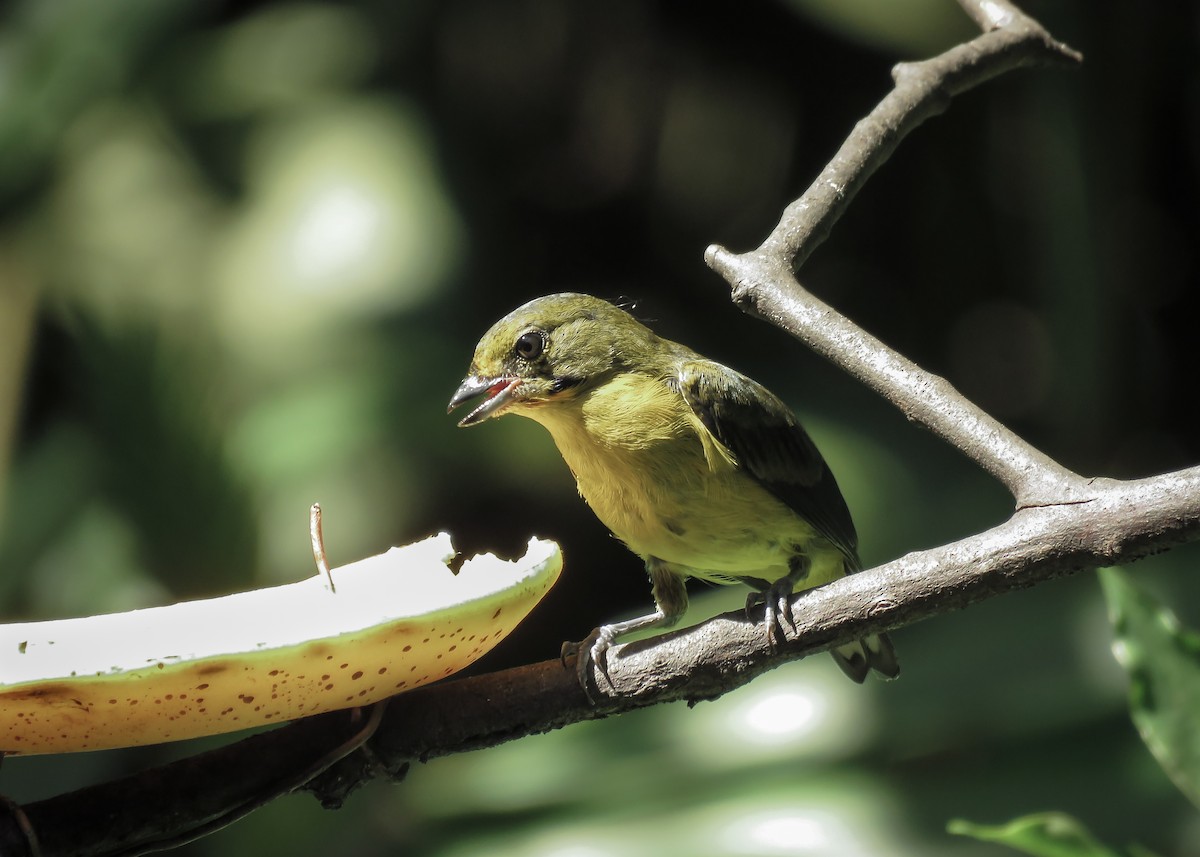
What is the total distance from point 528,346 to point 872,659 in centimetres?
99

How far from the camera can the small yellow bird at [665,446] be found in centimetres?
237

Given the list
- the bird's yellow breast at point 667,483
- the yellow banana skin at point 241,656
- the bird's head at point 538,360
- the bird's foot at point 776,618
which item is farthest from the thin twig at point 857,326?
the bird's head at point 538,360

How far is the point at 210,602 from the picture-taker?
1564 millimetres

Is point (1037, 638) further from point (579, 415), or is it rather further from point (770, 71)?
point (770, 71)

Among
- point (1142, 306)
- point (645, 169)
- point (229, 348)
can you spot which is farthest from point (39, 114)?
point (1142, 306)

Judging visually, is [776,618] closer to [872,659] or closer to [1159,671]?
[1159,671]

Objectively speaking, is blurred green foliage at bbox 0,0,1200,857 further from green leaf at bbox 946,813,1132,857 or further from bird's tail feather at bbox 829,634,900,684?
green leaf at bbox 946,813,1132,857

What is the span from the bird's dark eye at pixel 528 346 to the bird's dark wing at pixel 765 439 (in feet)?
→ 0.92

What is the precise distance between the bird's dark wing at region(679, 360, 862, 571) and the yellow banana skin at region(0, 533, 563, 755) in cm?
92

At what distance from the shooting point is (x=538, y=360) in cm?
249

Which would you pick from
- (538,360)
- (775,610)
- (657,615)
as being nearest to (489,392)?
(538,360)

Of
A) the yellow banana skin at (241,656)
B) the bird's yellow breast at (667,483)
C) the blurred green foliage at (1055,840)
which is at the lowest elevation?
the blurred green foliage at (1055,840)

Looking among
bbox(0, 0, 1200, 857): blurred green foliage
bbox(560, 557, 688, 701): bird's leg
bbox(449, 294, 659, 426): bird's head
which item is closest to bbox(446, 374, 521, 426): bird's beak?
bbox(449, 294, 659, 426): bird's head

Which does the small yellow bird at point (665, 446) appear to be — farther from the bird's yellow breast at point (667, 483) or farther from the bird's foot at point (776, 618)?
the bird's foot at point (776, 618)
